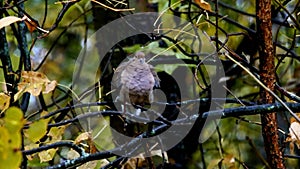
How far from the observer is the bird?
1.04 meters

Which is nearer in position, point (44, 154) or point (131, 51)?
point (44, 154)

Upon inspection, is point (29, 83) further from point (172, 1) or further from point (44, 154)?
point (172, 1)

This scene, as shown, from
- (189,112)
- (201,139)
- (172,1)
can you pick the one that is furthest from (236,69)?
(172,1)

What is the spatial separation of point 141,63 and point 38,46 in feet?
2.30

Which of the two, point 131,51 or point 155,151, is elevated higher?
point 131,51

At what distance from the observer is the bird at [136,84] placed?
1.04 metres

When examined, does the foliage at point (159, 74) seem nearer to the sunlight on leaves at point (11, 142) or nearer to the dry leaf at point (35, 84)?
the dry leaf at point (35, 84)

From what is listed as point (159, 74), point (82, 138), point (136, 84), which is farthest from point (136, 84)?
point (159, 74)

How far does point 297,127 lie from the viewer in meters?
0.84

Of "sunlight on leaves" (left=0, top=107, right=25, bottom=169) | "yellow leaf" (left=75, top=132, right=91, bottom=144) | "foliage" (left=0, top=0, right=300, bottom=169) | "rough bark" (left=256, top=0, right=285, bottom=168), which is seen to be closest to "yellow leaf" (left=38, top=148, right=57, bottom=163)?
"foliage" (left=0, top=0, right=300, bottom=169)

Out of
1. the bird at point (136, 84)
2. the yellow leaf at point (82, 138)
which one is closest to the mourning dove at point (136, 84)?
the bird at point (136, 84)

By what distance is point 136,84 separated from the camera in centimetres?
105

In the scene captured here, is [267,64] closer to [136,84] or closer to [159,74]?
[136,84]

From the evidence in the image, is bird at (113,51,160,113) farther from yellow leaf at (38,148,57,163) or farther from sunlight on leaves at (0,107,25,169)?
sunlight on leaves at (0,107,25,169)
